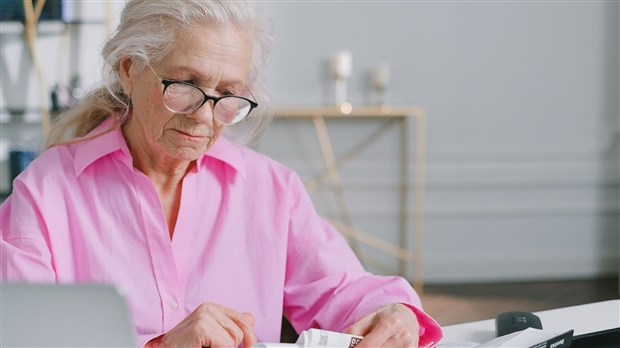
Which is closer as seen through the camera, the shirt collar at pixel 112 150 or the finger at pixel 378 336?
the finger at pixel 378 336

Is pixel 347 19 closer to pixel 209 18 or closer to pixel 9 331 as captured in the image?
pixel 209 18

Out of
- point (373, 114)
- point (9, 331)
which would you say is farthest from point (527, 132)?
point (9, 331)

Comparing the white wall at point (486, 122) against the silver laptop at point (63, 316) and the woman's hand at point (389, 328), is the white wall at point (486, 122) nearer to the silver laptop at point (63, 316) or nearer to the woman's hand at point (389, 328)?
the woman's hand at point (389, 328)

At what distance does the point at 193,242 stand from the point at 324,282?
0.26m

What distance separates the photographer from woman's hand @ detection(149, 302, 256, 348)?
4.07 feet

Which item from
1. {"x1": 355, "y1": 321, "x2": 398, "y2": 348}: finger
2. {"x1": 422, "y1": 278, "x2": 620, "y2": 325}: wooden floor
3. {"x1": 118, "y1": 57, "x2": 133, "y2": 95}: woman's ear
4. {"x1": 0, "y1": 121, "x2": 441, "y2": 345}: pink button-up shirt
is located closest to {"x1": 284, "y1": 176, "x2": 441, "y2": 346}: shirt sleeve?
{"x1": 0, "y1": 121, "x2": 441, "y2": 345}: pink button-up shirt

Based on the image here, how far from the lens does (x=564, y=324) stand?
1551 millimetres

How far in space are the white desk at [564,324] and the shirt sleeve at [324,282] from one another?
85mm

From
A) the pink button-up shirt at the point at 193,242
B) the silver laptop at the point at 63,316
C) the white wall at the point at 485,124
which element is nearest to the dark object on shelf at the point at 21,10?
the white wall at the point at 485,124

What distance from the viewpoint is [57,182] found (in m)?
1.61

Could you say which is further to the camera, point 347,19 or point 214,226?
point 347,19

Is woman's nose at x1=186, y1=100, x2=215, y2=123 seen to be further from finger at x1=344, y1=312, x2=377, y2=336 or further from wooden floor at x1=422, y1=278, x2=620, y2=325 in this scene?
wooden floor at x1=422, y1=278, x2=620, y2=325

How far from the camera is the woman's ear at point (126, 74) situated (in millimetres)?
1669

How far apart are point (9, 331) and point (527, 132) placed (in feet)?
13.5
